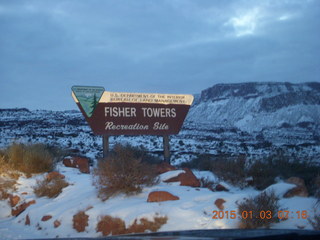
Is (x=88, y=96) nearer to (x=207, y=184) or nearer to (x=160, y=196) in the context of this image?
(x=207, y=184)

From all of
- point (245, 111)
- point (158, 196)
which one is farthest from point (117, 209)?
point (245, 111)

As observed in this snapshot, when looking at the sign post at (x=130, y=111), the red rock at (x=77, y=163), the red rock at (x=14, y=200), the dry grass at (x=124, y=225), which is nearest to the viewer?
the dry grass at (x=124, y=225)

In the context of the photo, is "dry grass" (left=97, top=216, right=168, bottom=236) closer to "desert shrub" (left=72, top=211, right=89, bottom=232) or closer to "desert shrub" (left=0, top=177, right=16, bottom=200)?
"desert shrub" (left=72, top=211, right=89, bottom=232)

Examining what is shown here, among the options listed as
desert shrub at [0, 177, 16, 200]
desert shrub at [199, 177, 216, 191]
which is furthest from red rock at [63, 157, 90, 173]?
desert shrub at [199, 177, 216, 191]

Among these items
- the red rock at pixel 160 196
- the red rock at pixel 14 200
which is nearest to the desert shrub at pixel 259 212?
the red rock at pixel 160 196

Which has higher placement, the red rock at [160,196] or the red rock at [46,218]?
the red rock at [160,196]

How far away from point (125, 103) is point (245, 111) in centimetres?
6624

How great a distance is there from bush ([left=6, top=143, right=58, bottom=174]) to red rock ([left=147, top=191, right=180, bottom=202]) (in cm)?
735

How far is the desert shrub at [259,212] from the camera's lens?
7.30 meters

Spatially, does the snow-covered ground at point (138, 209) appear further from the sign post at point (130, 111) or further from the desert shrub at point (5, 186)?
the sign post at point (130, 111)

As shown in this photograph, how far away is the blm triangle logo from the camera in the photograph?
45.4ft

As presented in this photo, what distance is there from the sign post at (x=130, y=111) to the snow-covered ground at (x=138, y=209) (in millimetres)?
2800

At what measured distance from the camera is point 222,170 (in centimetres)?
1173

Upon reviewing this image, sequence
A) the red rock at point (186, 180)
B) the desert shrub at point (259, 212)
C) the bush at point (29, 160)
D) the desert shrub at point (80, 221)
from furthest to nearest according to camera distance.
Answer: the bush at point (29, 160)
the red rock at point (186, 180)
the desert shrub at point (80, 221)
the desert shrub at point (259, 212)
